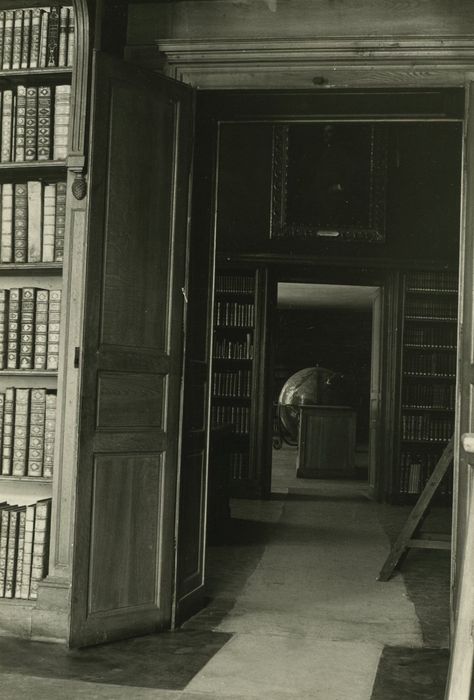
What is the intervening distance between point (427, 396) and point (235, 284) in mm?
2525

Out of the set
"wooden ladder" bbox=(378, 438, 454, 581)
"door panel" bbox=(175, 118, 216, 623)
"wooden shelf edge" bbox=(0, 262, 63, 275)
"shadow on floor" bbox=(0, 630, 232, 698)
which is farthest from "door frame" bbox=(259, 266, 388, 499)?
"shadow on floor" bbox=(0, 630, 232, 698)

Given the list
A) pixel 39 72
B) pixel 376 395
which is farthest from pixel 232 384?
pixel 39 72

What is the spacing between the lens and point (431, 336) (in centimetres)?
917

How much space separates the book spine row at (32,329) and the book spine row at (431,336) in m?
5.91

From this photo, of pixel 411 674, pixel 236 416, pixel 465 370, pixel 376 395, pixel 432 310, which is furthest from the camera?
pixel 376 395

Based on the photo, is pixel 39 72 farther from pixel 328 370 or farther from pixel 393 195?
pixel 328 370

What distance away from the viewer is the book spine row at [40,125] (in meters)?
3.99

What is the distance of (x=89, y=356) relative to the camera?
3.58 metres

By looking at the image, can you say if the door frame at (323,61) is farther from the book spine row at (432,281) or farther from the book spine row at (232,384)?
the book spine row at (232,384)

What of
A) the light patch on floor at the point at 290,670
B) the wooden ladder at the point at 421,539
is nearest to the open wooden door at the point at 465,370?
the light patch on floor at the point at 290,670

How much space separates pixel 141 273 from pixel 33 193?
724mm

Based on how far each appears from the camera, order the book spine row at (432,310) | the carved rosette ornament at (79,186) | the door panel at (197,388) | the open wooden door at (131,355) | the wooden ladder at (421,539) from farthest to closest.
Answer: the book spine row at (432,310)
the wooden ladder at (421,539)
the door panel at (197,388)
the carved rosette ornament at (79,186)
the open wooden door at (131,355)

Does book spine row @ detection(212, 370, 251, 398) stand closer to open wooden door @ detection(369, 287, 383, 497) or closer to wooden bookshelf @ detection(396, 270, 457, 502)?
open wooden door @ detection(369, 287, 383, 497)

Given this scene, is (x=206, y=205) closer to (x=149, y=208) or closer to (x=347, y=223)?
(x=149, y=208)
